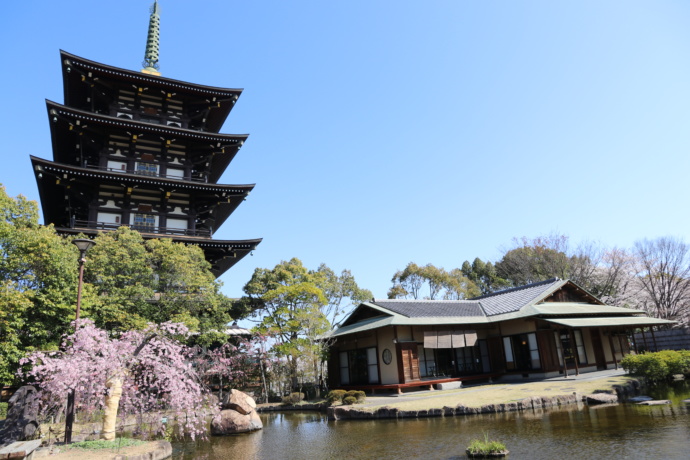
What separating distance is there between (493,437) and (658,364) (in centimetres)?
1179

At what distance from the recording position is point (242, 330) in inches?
1006

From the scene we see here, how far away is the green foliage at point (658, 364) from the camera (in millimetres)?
17344

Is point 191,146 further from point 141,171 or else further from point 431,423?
point 431,423

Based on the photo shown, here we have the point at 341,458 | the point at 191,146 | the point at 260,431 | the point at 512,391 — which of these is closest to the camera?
the point at 341,458

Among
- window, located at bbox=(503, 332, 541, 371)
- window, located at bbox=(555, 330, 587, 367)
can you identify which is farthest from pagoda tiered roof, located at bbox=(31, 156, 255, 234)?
window, located at bbox=(555, 330, 587, 367)

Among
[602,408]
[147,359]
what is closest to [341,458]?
[147,359]

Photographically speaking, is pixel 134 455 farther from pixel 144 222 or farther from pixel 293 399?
pixel 144 222

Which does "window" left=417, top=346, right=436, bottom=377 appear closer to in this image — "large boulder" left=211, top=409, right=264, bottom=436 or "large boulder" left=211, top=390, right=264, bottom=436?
"large boulder" left=211, top=390, right=264, bottom=436

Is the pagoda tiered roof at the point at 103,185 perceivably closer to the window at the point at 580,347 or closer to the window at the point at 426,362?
the window at the point at 426,362

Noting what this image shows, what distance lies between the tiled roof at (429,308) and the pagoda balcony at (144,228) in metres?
11.0

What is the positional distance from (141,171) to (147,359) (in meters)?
15.9

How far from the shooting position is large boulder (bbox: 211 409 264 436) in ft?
46.9

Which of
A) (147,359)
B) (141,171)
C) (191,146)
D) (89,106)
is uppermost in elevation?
(89,106)

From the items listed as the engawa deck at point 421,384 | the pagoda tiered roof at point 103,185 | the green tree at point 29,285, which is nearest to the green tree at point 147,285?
the green tree at point 29,285
